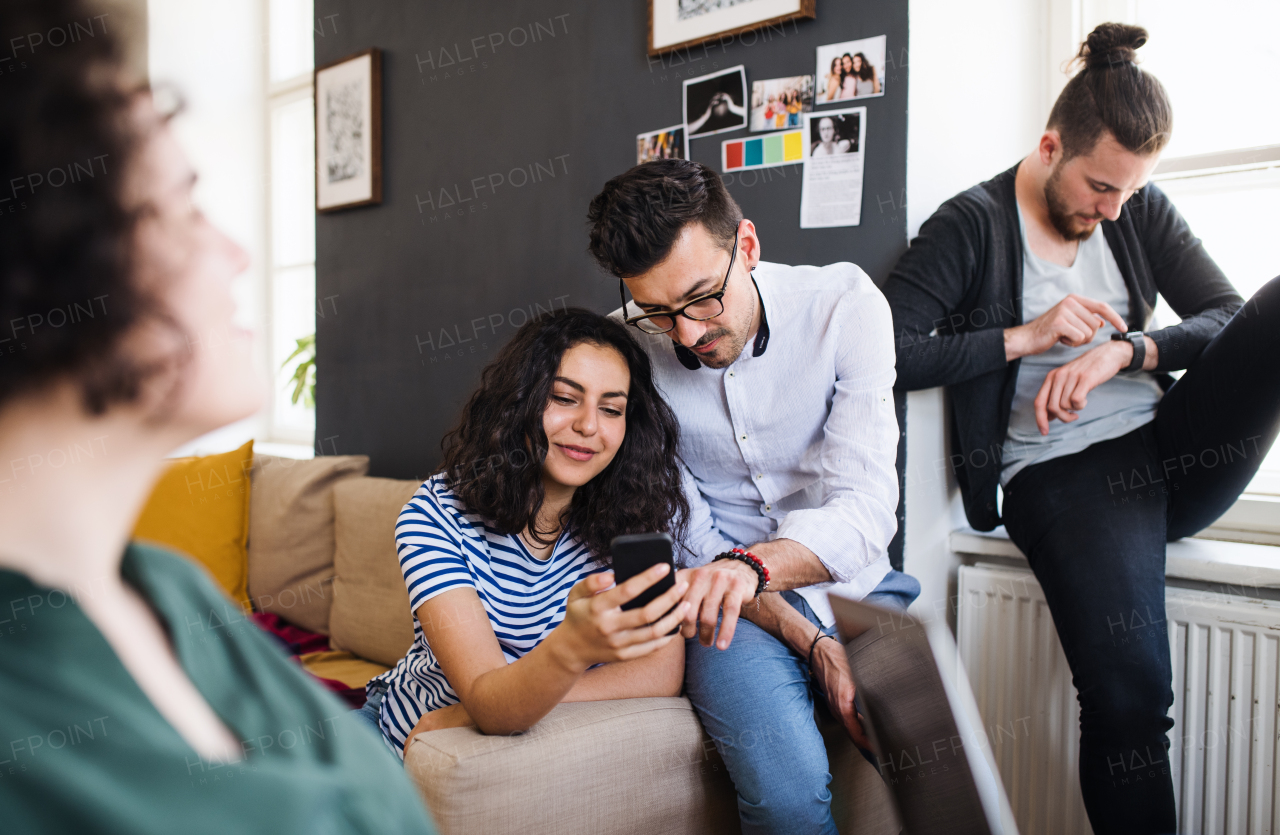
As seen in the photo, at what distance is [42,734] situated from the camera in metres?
0.23

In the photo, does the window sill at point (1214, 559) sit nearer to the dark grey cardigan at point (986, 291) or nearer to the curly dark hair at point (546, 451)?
the dark grey cardigan at point (986, 291)

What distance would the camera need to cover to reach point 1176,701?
4.89 feet

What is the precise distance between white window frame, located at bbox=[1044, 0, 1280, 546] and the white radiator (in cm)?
36

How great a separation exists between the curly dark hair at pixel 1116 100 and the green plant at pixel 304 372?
2.83 meters

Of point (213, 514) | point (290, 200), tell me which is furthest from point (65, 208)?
point (290, 200)

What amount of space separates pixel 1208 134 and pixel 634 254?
1.41 meters

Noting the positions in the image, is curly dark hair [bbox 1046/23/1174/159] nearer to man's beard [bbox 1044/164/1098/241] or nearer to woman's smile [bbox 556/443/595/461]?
man's beard [bbox 1044/164/1098/241]

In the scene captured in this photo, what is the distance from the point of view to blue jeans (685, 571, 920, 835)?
1156mm

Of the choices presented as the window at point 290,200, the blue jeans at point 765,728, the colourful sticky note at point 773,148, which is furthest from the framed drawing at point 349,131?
the blue jeans at point 765,728

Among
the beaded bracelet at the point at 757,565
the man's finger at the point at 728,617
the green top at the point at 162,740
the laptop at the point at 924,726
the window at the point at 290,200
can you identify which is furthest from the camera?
the window at the point at 290,200

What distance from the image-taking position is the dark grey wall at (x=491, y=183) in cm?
176

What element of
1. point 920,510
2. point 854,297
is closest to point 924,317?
point 854,297

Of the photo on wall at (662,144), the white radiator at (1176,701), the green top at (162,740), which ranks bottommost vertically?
the white radiator at (1176,701)

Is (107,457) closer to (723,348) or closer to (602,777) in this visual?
(602,777)
